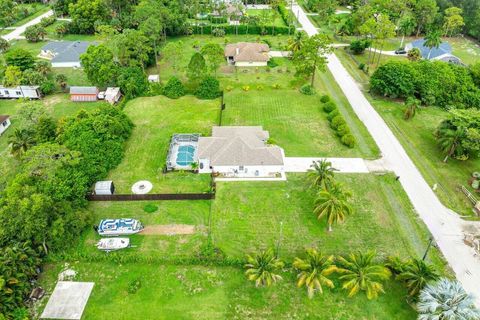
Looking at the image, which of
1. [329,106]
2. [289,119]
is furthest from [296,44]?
[289,119]

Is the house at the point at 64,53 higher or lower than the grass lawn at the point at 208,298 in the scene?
higher

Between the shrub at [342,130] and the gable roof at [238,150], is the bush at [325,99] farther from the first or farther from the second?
the gable roof at [238,150]

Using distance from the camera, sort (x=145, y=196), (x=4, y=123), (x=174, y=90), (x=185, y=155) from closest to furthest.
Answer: (x=145, y=196), (x=185, y=155), (x=4, y=123), (x=174, y=90)

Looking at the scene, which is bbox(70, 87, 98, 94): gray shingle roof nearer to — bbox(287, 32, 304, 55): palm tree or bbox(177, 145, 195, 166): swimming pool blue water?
bbox(177, 145, 195, 166): swimming pool blue water

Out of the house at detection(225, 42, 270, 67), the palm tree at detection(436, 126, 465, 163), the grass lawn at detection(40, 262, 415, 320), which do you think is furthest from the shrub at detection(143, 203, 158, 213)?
the house at detection(225, 42, 270, 67)

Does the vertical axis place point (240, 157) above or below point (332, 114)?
above

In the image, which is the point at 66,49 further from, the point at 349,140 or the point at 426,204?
the point at 426,204

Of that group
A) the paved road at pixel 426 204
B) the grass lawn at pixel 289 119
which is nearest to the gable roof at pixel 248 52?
the grass lawn at pixel 289 119
